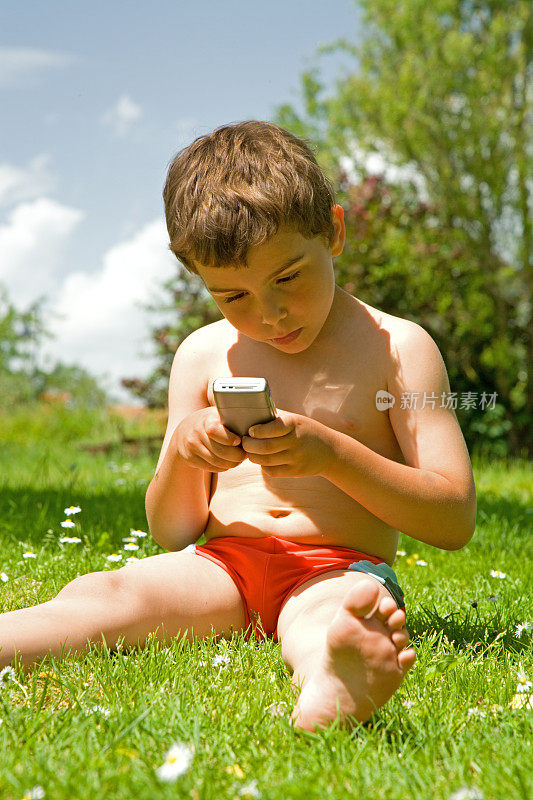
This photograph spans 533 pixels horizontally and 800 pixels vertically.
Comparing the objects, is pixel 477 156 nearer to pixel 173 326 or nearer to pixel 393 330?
pixel 173 326

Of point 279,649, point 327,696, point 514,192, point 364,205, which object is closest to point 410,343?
point 279,649

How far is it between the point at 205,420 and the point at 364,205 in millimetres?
7267

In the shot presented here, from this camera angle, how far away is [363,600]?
1.41m

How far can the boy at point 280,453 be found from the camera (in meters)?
1.85

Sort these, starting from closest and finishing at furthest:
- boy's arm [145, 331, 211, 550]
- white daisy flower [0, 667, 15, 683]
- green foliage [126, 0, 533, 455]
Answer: white daisy flower [0, 667, 15, 683] < boy's arm [145, 331, 211, 550] < green foliage [126, 0, 533, 455]

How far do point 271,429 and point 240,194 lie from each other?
0.62 m

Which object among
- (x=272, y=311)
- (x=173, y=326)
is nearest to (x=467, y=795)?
(x=272, y=311)

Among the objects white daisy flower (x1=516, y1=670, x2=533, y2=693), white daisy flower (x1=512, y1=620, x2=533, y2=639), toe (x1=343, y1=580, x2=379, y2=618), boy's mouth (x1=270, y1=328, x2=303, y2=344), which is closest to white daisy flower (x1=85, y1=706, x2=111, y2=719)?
toe (x1=343, y1=580, x2=379, y2=618)

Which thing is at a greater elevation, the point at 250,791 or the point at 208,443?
the point at 208,443

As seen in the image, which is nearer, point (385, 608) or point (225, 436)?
point (385, 608)

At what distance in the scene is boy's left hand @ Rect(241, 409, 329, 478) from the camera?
177 centimetres

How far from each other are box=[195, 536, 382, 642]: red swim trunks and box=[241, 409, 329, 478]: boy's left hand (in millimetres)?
315

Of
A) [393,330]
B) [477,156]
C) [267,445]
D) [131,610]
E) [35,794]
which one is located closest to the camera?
[35,794]

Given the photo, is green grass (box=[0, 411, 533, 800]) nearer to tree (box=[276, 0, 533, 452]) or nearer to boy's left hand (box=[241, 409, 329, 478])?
boy's left hand (box=[241, 409, 329, 478])
